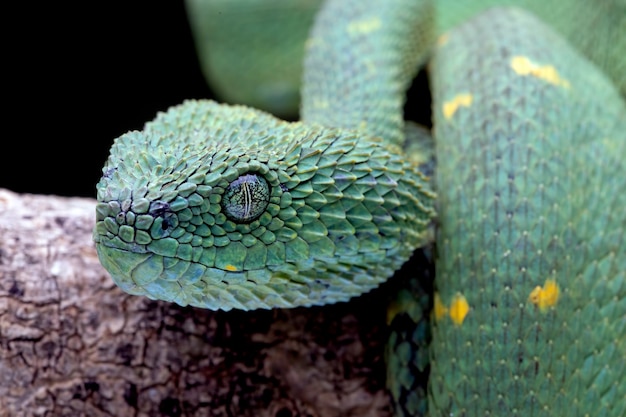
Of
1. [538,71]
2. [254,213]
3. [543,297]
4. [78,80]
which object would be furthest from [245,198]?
[78,80]

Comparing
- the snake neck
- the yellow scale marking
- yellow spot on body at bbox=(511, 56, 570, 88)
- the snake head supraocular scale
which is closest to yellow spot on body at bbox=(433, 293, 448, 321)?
the yellow scale marking

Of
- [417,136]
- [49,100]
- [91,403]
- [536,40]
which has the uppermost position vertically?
[49,100]

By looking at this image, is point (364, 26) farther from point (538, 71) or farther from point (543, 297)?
point (543, 297)

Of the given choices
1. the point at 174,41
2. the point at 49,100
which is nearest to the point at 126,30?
the point at 174,41

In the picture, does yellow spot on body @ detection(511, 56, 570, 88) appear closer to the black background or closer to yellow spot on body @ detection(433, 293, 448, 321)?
yellow spot on body @ detection(433, 293, 448, 321)

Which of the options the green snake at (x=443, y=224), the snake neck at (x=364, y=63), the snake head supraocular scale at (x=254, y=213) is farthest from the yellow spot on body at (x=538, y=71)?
the snake head supraocular scale at (x=254, y=213)

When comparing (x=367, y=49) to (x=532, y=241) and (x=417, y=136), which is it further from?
(x=532, y=241)

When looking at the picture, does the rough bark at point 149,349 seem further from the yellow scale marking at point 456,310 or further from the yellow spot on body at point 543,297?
the yellow spot on body at point 543,297
